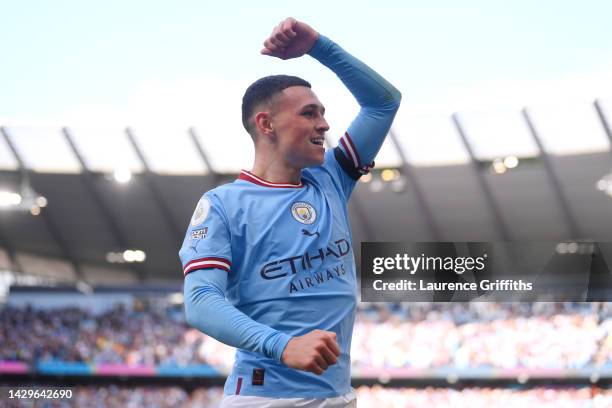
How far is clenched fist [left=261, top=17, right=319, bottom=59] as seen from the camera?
85.8 inches

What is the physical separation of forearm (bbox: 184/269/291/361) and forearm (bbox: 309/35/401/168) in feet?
2.23

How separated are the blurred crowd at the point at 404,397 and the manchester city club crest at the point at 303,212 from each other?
15294mm

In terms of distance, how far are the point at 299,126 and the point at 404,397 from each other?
1554 centimetres

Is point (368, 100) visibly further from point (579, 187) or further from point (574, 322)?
point (579, 187)

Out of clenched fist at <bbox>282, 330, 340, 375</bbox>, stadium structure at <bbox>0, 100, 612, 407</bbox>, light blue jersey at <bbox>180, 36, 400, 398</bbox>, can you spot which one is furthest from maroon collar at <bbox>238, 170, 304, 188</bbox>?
stadium structure at <bbox>0, 100, 612, 407</bbox>

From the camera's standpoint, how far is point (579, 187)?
58.8 ft

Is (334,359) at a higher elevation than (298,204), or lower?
lower

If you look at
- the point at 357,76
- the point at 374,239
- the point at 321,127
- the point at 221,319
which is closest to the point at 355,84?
the point at 357,76

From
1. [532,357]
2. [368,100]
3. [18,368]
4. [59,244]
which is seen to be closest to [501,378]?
[532,357]

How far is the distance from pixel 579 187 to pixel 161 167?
10136mm

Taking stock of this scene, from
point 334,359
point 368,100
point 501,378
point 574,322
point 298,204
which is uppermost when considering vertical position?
point 574,322

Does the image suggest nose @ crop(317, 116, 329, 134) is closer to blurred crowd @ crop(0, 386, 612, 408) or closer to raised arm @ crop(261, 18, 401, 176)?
raised arm @ crop(261, 18, 401, 176)

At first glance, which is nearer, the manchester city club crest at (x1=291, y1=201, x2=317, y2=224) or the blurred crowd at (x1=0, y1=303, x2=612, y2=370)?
the manchester city club crest at (x1=291, y1=201, x2=317, y2=224)

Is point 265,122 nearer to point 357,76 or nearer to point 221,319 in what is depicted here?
point 357,76
